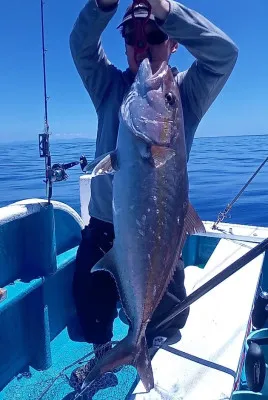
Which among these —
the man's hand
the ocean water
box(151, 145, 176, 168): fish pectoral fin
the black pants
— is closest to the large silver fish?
box(151, 145, 176, 168): fish pectoral fin

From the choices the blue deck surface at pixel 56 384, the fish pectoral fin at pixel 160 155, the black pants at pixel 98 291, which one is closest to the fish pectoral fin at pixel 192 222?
the fish pectoral fin at pixel 160 155

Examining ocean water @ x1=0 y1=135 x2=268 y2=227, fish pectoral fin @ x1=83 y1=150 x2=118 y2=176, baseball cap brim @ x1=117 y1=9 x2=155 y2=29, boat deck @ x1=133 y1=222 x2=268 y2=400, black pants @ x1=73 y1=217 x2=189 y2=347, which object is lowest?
ocean water @ x1=0 y1=135 x2=268 y2=227

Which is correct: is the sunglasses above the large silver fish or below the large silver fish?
above

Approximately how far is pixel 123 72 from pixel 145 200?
1268 millimetres

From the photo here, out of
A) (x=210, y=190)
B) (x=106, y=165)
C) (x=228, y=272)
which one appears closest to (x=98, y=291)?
(x=228, y=272)

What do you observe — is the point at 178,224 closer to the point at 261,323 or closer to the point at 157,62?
the point at 157,62

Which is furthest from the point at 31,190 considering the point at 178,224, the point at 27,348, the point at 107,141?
the point at 178,224

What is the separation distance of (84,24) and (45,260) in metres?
1.88

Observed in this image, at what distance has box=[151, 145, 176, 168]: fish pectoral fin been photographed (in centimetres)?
172

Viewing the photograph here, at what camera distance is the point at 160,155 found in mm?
1731

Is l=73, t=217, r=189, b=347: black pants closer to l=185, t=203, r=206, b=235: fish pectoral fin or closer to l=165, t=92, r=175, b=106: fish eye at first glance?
l=185, t=203, r=206, b=235: fish pectoral fin

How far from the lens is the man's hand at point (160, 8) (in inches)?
73.5

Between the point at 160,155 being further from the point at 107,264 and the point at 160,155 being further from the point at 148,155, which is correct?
the point at 107,264

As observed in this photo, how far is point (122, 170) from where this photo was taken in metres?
1.75
